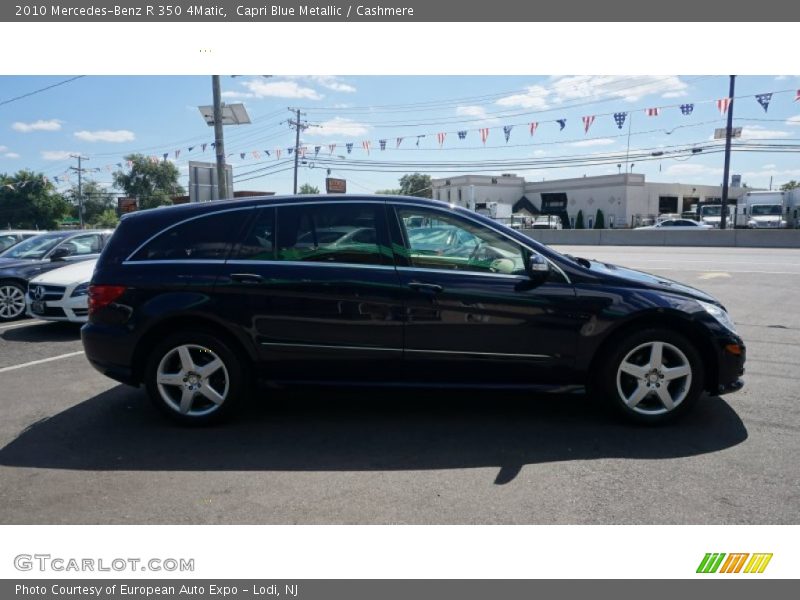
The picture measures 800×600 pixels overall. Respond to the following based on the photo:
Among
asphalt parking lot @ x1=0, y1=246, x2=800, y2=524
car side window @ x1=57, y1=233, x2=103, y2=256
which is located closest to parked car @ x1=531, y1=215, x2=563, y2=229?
car side window @ x1=57, y1=233, x2=103, y2=256

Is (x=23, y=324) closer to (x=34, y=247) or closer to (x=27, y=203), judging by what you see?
(x=34, y=247)

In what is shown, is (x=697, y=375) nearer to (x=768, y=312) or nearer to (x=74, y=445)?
(x=74, y=445)

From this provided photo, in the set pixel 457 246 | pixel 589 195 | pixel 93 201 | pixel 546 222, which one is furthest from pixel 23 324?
pixel 93 201

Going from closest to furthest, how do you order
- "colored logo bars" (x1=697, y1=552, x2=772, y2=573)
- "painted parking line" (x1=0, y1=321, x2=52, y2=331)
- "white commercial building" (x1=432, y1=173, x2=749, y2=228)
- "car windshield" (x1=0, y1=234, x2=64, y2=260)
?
"colored logo bars" (x1=697, y1=552, x2=772, y2=573)
"painted parking line" (x1=0, y1=321, x2=52, y2=331)
"car windshield" (x1=0, y1=234, x2=64, y2=260)
"white commercial building" (x1=432, y1=173, x2=749, y2=228)

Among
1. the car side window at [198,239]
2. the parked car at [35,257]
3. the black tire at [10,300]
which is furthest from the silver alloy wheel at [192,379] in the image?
the black tire at [10,300]

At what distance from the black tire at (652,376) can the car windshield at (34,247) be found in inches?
388

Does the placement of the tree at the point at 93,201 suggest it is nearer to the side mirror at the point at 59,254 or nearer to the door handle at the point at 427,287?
the side mirror at the point at 59,254

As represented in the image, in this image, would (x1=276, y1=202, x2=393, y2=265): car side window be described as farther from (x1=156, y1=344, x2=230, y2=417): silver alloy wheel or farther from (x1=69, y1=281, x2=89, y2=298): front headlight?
(x1=69, y1=281, x2=89, y2=298): front headlight

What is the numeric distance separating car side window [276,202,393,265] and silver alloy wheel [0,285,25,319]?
24.1 ft

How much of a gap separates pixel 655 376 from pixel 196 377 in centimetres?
338

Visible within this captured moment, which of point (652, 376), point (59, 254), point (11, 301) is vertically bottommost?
point (11, 301)

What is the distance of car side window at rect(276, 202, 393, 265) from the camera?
4.28 metres

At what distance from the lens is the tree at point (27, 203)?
7212cm

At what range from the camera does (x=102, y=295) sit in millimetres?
4359
